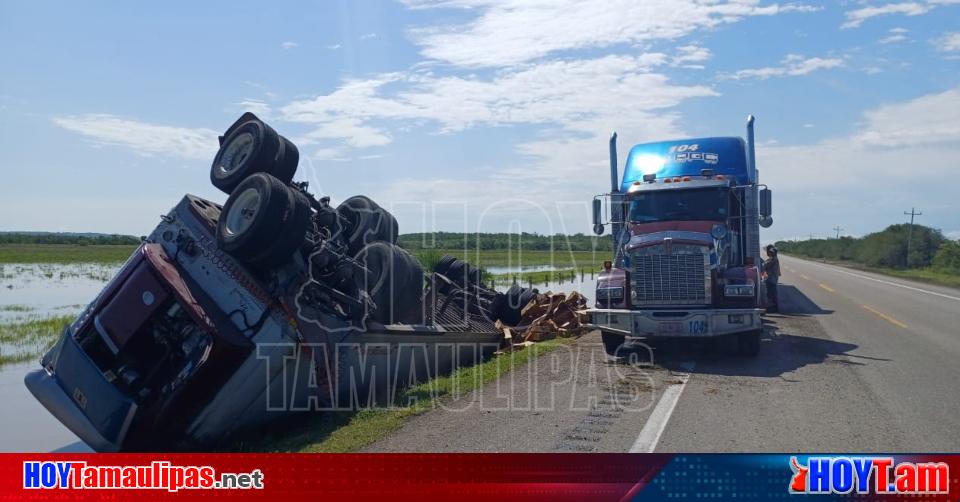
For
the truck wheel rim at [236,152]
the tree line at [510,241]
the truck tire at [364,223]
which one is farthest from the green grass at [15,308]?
the truck wheel rim at [236,152]

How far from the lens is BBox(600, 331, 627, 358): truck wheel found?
1226 cm

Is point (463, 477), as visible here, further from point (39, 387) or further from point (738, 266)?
point (738, 266)

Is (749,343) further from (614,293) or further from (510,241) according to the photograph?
(510,241)

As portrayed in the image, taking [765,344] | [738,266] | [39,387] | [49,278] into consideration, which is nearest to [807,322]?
[765,344]

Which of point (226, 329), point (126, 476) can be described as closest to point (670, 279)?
point (226, 329)

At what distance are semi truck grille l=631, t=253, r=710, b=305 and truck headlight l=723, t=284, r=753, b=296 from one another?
31 cm

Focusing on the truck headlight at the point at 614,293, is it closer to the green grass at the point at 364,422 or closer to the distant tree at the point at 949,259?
the green grass at the point at 364,422

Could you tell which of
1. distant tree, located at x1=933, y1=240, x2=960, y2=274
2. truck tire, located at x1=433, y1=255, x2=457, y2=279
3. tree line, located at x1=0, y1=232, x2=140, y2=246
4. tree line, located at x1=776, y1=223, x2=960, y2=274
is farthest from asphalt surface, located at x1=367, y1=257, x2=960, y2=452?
tree line, located at x1=0, y1=232, x2=140, y2=246

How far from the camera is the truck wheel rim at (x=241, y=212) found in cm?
860

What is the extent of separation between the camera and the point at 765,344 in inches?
528

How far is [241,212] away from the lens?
871 cm

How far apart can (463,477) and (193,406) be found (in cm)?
385

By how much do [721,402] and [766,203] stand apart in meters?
5.12

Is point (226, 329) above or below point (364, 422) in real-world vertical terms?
above
